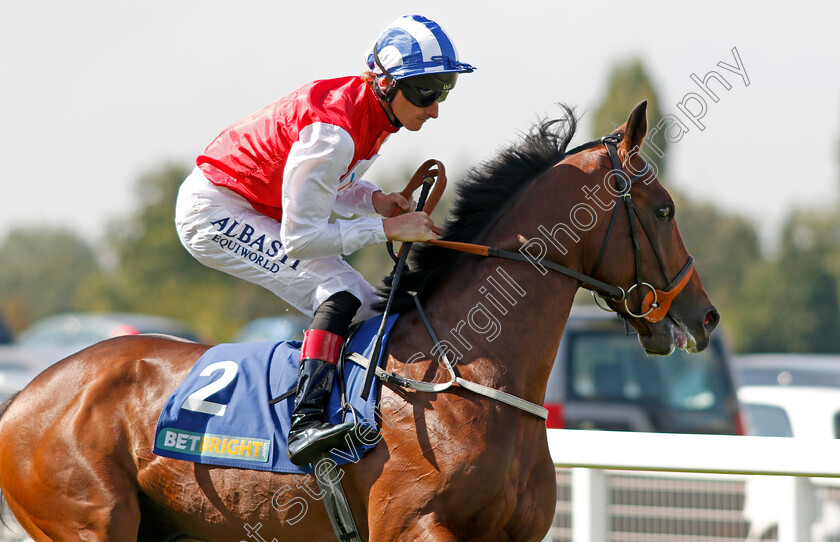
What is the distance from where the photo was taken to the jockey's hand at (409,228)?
11.3ft

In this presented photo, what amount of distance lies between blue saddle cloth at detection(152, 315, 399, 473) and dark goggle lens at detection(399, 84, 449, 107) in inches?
33.1

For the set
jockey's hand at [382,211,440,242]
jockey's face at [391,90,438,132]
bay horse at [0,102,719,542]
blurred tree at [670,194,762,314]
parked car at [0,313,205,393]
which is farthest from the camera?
blurred tree at [670,194,762,314]

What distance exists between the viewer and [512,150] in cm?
368

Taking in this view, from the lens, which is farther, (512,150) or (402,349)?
(512,150)

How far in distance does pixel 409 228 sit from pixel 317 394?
0.69 meters

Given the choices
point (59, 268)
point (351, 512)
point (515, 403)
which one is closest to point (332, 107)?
point (515, 403)

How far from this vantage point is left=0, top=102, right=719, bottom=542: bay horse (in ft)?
10.5

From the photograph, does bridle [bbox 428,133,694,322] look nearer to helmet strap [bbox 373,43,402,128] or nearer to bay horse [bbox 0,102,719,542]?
bay horse [bbox 0,102,719,542]

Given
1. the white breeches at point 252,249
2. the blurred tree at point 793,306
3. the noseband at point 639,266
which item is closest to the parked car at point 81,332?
the white breeches at point 252,249

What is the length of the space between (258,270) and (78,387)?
90 cm

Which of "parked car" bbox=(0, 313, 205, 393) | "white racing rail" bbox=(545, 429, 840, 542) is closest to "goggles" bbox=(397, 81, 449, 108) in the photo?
"white racing rail" bbox=(545, 429, 840, 542)

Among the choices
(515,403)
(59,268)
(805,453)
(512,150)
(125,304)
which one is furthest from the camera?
(59,268)

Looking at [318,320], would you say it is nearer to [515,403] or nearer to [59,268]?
[515,403]

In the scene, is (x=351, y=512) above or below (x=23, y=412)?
below
